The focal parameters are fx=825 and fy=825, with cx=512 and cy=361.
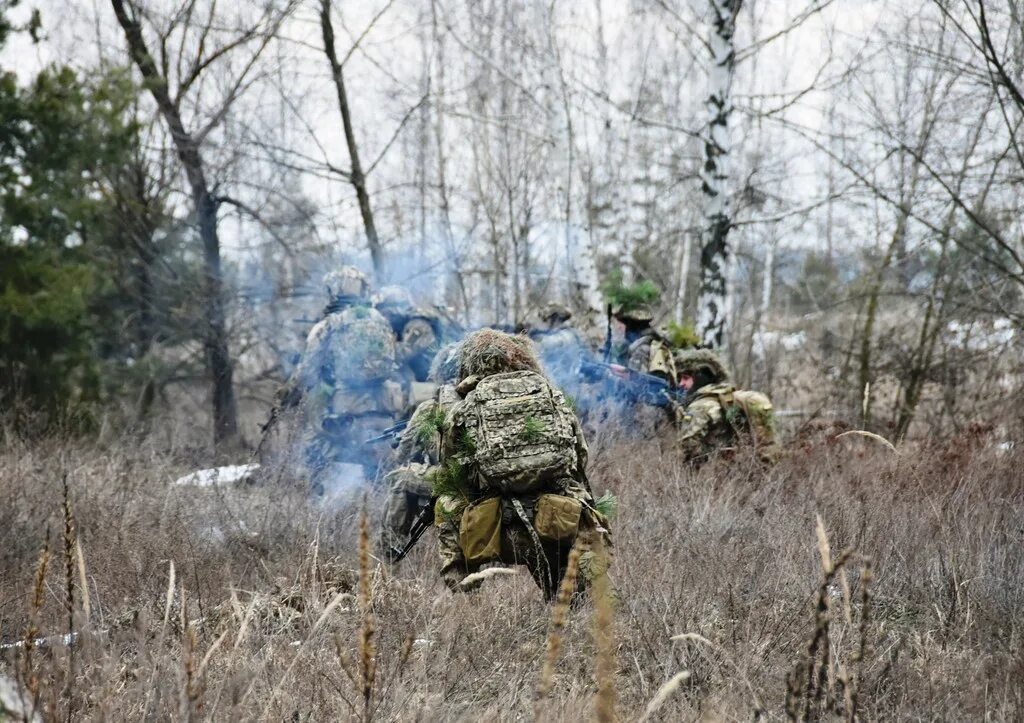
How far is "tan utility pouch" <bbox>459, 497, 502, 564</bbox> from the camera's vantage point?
3.62 meters

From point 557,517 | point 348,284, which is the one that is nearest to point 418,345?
point 348,284

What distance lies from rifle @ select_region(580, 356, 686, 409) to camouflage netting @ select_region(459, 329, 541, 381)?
3.70 meters

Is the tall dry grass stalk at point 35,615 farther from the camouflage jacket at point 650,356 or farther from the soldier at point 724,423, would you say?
the camouflage jacket at point 650,356

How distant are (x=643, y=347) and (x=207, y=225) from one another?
7.27 m

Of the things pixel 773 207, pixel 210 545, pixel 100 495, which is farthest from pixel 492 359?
pixel 773 207

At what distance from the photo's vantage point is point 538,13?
1082 centimetres

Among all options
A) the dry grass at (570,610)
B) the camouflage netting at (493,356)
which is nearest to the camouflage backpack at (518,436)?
the camouflage netting at (493,356)

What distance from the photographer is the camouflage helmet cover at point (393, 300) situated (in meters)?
7.74

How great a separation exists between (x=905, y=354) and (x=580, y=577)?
23.6 feet

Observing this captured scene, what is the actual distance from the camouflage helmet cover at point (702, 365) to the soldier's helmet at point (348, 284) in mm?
3016

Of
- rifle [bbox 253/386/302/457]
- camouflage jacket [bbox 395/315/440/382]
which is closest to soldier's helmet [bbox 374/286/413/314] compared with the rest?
camouflage jacket [bbox 395/315/440/382]

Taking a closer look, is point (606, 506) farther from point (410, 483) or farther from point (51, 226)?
point (51, 226)

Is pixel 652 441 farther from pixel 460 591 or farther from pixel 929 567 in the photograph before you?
pixel 460 591

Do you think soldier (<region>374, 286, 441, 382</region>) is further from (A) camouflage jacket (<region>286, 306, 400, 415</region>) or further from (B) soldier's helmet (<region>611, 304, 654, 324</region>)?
(B) soldier's helmet (<region>611, 304, 654, 324</region>)
